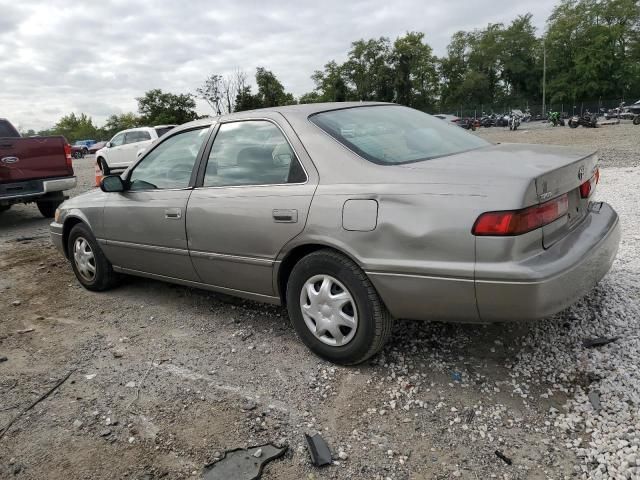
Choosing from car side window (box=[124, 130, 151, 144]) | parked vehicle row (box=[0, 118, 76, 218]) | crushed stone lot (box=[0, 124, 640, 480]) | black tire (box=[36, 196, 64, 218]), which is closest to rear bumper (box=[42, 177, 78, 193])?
parked vehicle row (box=[0, 118, 76, 218])

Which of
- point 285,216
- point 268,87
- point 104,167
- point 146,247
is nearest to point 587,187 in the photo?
point 285,216

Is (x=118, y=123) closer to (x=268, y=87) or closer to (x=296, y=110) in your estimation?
(x=268, y=87)

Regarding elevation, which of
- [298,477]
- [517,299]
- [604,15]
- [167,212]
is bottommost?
[298,477]

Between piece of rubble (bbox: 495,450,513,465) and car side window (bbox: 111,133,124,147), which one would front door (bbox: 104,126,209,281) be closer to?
piece of rubble (bbox: 495,450,513,465)

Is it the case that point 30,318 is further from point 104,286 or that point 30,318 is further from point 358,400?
point 358,400

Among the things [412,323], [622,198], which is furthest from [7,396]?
[622,198]

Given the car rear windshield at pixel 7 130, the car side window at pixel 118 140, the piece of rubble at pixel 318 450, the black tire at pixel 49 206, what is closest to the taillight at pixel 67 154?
the black tire at pixel 49 206

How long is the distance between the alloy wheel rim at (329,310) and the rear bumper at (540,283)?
75 cm

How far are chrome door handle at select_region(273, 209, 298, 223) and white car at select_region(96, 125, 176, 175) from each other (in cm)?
1383

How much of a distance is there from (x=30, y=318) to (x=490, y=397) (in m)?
3.79

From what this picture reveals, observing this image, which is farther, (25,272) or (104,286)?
(25,272)

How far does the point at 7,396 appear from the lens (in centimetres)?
303

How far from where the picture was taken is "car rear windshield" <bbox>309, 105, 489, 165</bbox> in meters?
2.95

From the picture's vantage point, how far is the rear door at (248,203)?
3047 mm
